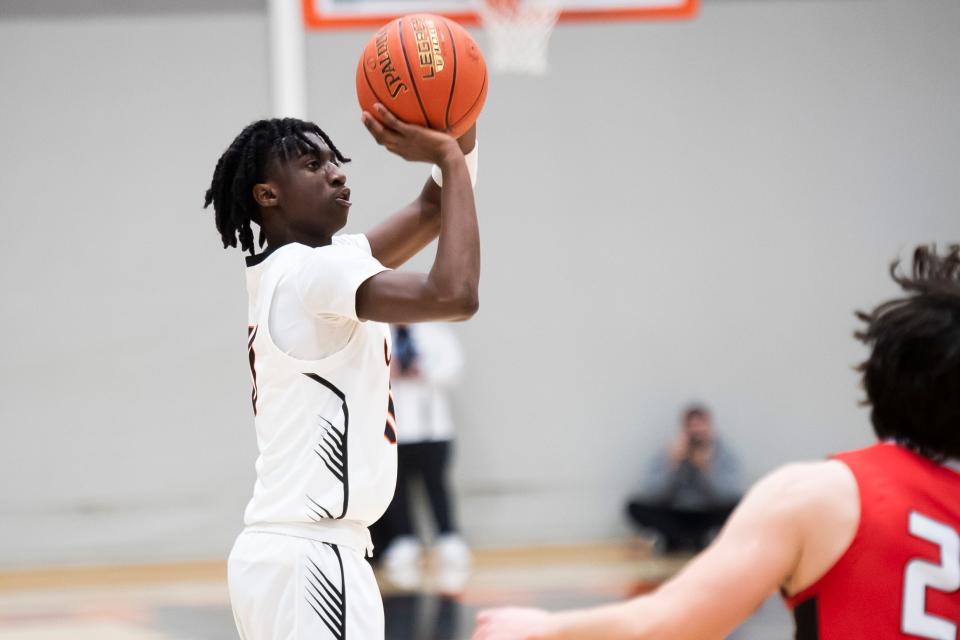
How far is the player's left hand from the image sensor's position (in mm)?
1459

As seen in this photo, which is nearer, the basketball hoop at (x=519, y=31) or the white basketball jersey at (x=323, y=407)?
the white basketball jersey at (x=323, y=407)

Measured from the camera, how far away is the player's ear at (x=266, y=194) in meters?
2.75

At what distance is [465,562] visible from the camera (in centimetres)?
795

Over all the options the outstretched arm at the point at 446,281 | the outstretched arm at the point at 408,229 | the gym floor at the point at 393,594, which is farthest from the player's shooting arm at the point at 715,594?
the gym floor at the point at 393,594

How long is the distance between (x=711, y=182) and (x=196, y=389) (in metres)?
4.20

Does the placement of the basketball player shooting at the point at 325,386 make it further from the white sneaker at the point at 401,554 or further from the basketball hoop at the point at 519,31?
the basketball hoop at the point at 519,31

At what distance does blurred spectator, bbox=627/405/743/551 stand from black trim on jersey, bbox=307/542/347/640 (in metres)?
5.83

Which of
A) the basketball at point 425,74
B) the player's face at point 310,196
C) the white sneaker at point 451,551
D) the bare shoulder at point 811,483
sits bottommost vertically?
the white sneaker at point 451,551

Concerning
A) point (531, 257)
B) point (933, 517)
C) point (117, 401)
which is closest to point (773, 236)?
point (531, 257)

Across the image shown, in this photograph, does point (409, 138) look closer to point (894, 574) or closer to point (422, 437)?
point (894, 574)

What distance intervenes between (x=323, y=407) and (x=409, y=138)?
670 mm

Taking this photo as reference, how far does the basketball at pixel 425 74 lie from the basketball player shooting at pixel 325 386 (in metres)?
0.08

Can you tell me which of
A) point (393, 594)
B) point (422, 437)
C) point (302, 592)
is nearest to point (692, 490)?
point (422, 437)

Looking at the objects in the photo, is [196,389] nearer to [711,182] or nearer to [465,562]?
[465,562]
